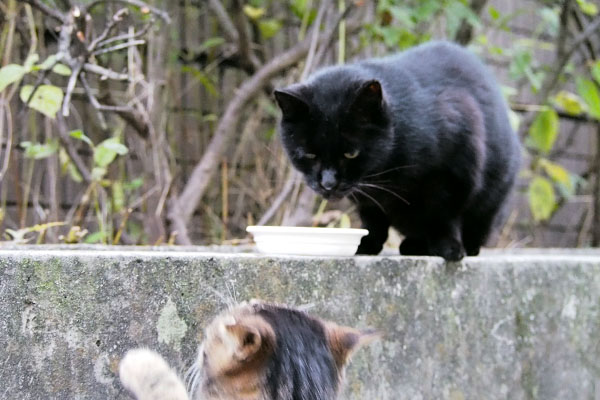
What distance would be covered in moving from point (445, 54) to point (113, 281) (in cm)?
173

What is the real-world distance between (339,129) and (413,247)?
0.60 metres

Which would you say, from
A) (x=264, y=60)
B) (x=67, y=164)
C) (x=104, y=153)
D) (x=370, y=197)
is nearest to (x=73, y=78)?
(x=104, y=153)

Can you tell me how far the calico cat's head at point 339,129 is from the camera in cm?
232

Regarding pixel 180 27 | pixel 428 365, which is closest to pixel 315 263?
pixel 428 365

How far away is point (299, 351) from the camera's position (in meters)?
1.55

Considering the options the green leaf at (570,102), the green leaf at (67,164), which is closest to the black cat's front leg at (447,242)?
the green leaf at (67,164)

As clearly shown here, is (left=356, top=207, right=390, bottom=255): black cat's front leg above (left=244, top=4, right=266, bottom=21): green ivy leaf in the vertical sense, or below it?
below

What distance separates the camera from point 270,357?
4.94 ft

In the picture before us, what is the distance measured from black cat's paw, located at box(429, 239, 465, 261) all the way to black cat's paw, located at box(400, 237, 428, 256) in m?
0.14

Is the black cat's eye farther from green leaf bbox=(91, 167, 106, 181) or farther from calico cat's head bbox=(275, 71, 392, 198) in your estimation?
green leaf bbox=(91, 167, 106, 181)

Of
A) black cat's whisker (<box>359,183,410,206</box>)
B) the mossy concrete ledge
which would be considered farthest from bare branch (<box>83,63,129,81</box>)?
black cat's whisker (<box>359,183,410,206</box>)

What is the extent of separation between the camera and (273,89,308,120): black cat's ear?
7.56ft

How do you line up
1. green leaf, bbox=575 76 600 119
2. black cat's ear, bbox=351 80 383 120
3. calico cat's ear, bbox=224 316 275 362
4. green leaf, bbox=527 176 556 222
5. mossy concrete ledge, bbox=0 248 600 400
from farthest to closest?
green leaf, bbox=527 176 556 222 → green leaf, bbox=575 76 600 119 → black cat's ear, bbox=351 80 383 120 → mossy concrete ledge, bbox=0 248 600 400 → calico cat's ear, bbox=224 316 275 362

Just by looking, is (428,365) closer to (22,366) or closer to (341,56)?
(22,366)
